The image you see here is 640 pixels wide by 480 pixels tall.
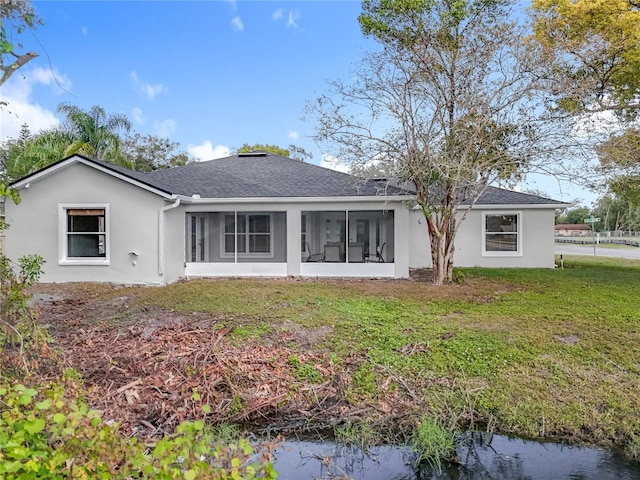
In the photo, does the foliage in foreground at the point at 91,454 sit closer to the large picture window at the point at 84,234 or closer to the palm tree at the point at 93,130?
the large picture window at the point at 84,234

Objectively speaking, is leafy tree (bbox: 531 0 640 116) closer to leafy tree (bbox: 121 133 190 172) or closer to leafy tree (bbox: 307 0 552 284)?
leafy tree (bbox: 307 0 552 284)

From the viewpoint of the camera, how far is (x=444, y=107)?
12.2 meters

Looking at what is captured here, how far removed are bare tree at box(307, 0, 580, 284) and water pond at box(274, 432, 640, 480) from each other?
7.61m

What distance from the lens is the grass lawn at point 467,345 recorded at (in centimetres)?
542

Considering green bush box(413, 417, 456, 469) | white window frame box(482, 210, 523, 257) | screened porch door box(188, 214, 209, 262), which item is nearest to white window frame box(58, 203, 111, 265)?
screened porch door box(188, 214, 209, 262)

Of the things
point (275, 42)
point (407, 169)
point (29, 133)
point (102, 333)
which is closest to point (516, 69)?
point (407, 169)

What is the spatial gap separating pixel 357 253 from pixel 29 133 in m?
25.8

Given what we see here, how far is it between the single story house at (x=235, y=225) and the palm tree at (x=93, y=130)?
682 centimetres

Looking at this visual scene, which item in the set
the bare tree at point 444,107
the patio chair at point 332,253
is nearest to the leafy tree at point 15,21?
the bare tree at point 444,107

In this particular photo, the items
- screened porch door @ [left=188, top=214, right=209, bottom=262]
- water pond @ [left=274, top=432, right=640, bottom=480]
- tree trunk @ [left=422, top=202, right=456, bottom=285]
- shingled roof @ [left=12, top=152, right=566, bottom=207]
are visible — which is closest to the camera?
water pond @ [left=274, top=432, right=640, bottom=480]

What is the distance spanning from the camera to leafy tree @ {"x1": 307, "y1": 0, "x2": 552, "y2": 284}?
467 inches

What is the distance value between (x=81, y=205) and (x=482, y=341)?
36.8 feet

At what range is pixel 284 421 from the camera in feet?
17.9

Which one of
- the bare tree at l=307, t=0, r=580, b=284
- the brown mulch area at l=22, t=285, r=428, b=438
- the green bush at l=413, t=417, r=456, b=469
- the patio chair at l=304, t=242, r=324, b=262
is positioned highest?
the bare tree at l=307, t=0, r=580, b=284
